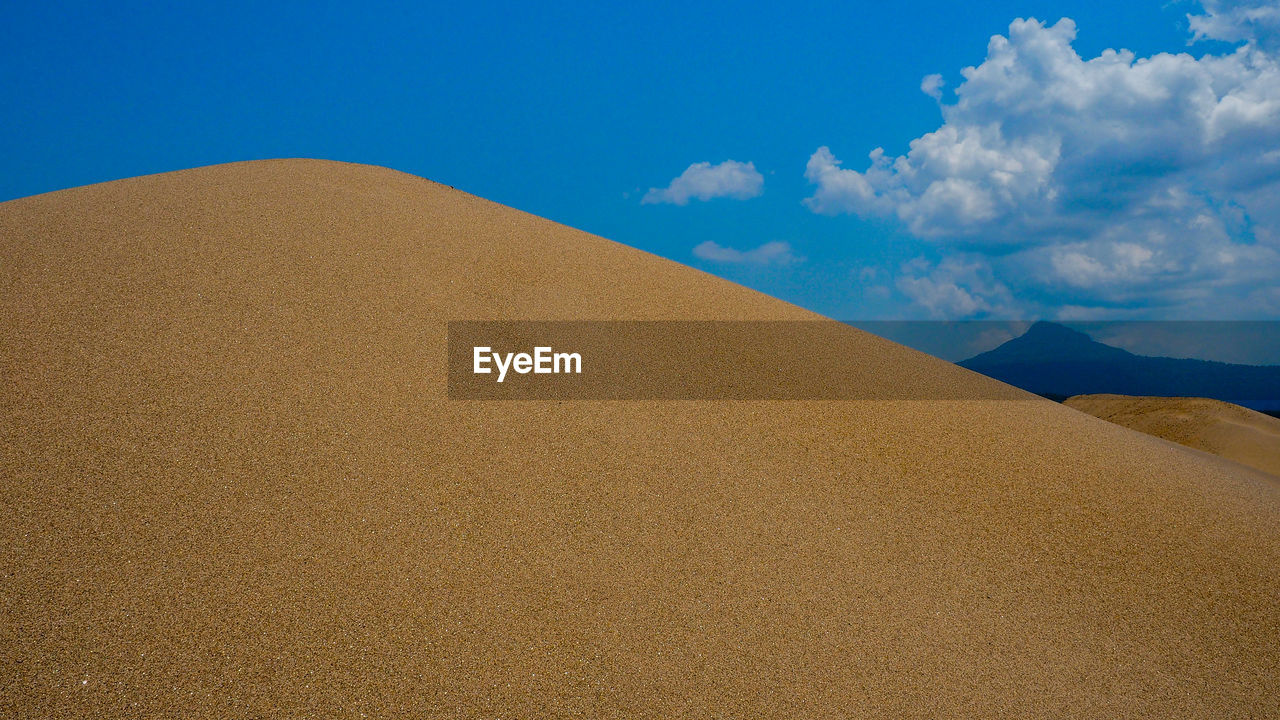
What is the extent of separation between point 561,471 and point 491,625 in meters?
1.22

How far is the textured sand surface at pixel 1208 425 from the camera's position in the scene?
423 inches

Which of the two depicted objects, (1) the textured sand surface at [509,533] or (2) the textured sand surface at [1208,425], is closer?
(1) the textured sand surface at [509,533]

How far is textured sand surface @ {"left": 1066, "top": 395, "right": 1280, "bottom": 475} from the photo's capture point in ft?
35.3

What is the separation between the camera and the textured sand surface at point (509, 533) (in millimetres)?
3115

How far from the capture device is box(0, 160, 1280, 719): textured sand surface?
3115mm

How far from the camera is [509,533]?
→ 3820 mm

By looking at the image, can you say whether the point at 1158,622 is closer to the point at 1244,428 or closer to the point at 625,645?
the point at 625,645

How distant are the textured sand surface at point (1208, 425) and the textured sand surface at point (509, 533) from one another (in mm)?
6529

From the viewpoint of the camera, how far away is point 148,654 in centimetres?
301

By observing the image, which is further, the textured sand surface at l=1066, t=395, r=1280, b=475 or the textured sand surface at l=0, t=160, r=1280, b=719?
the textured sand surface at l=1066, t=395, r=1280, b=475

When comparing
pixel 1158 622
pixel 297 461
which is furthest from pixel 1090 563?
pixel 297 461

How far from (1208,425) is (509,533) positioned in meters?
13.9

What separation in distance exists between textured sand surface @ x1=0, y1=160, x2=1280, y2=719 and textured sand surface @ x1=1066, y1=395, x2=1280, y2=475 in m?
6.53

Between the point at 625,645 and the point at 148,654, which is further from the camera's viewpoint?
the point at 625,645
